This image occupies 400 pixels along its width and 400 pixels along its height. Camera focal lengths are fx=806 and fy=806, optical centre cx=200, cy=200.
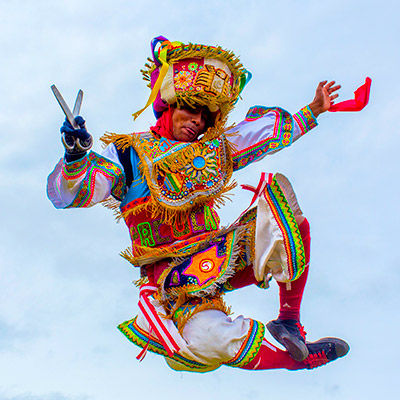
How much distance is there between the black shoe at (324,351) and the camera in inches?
202

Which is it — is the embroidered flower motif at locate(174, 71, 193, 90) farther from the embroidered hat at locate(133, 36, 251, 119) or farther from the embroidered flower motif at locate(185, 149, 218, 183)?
the embroidered flower motif at locate(185, 149, 218, 183)

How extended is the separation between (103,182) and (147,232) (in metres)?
0.47

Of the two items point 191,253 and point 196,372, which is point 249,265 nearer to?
point 191,253

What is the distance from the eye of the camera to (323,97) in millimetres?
5559

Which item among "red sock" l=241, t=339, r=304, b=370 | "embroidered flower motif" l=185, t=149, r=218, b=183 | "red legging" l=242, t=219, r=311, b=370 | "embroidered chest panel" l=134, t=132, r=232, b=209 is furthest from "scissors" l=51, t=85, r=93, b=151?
"red sock" l=241, t=339, r=304, b=370

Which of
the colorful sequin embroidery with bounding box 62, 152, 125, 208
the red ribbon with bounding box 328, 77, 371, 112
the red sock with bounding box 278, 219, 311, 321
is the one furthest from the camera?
the red ribbon with bounding box 328, 77, 371, 112

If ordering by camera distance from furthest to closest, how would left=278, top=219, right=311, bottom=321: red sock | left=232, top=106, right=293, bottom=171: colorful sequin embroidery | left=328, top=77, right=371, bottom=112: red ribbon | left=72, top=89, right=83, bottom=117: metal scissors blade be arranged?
left=232, top=106, right=293, bottom=171: colorful sequin embroidery
left=328, top=77, right=371, bottom=112: red ribbon
left=278, top=219, right=311, bottom=321: red sock
left=72, top=89, right=83, bottom=117: metal scissors blade

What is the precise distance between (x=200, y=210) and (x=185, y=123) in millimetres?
609

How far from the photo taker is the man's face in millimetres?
5504

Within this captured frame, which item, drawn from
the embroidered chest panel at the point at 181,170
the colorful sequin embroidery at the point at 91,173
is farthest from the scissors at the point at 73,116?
the embroidered chest panel at the point at 181,170

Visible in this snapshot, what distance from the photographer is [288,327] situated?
523 centimetres

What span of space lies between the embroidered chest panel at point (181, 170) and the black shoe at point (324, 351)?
1182 millimetres

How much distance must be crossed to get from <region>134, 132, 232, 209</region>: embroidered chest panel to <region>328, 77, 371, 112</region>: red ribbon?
0.90m

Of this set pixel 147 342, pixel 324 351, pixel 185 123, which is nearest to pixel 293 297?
pixel 324 351
